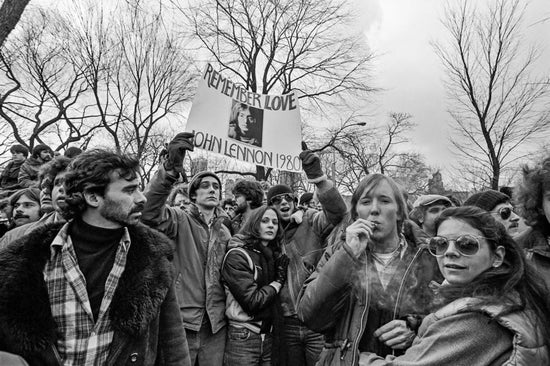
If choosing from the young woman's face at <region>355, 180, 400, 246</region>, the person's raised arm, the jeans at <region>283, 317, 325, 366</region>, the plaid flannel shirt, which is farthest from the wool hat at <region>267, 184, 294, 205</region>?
the plaid flannel shirt

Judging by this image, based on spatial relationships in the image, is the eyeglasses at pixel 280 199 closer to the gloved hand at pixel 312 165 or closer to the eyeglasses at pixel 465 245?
the gloved hand at pixel 312 165

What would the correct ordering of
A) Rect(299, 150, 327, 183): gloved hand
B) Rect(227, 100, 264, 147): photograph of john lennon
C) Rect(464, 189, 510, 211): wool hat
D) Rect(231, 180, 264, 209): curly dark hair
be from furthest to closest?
Rect(231, 180, 264, 209): curly dark hair, Rect(227, 100, 264, 147): photograph of john lennon, Rect(464, 189, 510, 211): wool hat, Rect(299, 150, 327, 183): gloved hand

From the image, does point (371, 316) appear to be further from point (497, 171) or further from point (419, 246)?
point (497, 171)

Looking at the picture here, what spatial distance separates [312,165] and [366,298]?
5.30ft

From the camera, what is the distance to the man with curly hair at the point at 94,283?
1.87 m

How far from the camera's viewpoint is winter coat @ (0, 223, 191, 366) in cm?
183

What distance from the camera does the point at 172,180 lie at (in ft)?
11.0

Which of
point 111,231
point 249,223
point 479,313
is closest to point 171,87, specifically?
point 249,223

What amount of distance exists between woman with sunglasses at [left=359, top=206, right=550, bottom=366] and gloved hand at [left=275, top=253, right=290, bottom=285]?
6.25 feet

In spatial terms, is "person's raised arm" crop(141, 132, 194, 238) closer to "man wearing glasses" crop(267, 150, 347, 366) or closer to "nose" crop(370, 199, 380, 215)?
"man wearing glasses" crop(267, 150, 347, 366)

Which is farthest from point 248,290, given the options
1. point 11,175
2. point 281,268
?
point 11,175

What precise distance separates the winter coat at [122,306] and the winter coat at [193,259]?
1.26 meters

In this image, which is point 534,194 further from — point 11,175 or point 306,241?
point 11,175

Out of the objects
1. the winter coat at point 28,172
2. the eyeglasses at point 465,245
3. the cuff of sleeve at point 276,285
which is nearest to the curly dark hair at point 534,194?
the eyeglasses at point 465,245
